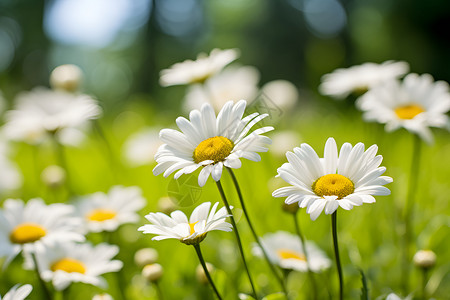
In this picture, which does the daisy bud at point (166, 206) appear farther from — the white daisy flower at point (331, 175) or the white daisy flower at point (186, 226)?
the white daisy flower at point (331, 175)

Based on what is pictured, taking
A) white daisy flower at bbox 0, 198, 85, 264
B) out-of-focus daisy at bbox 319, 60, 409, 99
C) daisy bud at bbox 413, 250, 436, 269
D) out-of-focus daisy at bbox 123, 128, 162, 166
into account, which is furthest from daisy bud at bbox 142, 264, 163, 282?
out-of-focus daisy at bbox 123, 128, 162, 166

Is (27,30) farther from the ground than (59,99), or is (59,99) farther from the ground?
(59,99)

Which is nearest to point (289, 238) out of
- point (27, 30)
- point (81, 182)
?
point (81, 182)

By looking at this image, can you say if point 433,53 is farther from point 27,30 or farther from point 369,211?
point 27,30

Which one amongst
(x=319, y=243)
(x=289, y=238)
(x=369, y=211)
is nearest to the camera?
(x=289, y=238)

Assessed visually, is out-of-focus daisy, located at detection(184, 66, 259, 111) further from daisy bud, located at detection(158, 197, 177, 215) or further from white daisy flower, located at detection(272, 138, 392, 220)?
white daisy flower, located at detection(272, 138, 392, 220)

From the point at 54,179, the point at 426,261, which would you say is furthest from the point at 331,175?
the point at 54,179

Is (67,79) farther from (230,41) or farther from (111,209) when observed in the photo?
(230,41)
